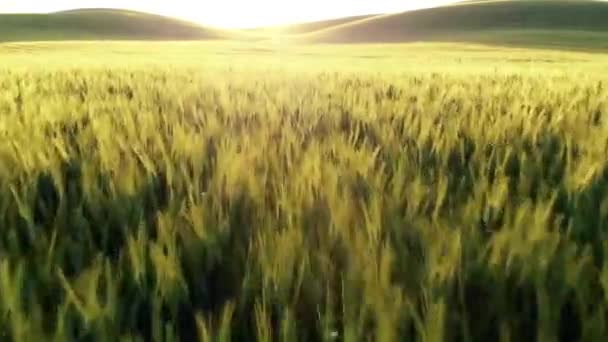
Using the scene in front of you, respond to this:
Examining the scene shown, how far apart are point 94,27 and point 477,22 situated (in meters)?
35.6

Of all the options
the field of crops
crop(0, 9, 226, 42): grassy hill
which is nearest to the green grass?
crop(0, 9, 226, 42): grassy hill

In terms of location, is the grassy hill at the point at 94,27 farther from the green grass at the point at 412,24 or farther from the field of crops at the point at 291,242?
the field of crops at the point at 291,242

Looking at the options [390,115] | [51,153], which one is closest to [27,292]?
[51,153]

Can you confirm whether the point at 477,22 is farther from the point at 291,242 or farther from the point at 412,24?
the point at 291,242

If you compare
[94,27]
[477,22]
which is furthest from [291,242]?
[94,27]

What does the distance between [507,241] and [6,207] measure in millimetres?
906

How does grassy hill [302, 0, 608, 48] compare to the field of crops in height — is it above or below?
below

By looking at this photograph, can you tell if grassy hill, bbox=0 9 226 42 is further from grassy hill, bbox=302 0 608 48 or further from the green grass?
grassy hill, bbox=302 0 608 48

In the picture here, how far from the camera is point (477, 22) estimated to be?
216ft

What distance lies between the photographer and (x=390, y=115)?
259 centimetres

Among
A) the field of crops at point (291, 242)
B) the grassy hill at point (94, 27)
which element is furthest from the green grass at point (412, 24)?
the field of crops at point (291, 242)

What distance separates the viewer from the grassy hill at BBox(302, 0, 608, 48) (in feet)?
207

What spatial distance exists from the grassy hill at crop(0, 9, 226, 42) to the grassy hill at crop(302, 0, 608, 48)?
15.9 meters

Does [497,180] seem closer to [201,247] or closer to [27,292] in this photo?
[201,247]
